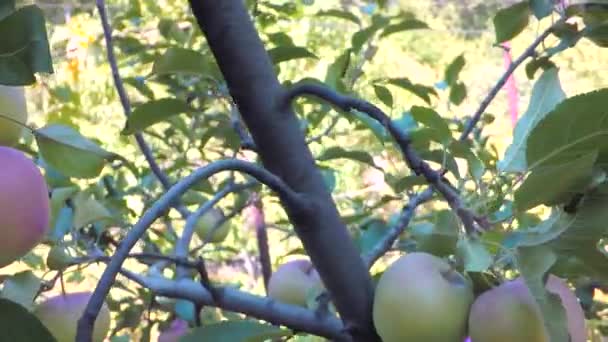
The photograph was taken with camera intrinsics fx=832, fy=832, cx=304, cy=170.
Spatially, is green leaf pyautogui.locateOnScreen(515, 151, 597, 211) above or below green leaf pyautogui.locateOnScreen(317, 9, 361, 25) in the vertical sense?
below

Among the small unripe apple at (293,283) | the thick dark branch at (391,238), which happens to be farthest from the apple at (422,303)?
the small unripe apple at (293,283)

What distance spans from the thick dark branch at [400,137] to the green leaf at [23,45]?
0.14 meters

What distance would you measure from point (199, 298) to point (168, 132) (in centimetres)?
92

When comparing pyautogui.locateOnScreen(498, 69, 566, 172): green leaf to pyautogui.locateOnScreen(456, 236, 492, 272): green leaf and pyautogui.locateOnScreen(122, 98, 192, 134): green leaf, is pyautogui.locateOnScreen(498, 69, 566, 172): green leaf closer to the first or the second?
pyautogui.locateOnScreen(456, 236, 492, 272): green leaf

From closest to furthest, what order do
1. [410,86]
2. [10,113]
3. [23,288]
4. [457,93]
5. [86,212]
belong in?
[10,113] < [23,288] < [86,212] < [410,86] < [457,93]

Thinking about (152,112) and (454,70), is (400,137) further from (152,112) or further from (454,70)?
(454,70)

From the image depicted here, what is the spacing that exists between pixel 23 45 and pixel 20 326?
5.6 inches

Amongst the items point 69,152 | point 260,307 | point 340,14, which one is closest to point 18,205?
point 69,152

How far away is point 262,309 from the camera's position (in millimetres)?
597

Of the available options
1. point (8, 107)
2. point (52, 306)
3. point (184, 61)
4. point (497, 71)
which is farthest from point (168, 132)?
point (497, 71)

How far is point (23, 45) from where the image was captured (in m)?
0.42

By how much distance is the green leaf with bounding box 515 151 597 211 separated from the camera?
0.44 meters

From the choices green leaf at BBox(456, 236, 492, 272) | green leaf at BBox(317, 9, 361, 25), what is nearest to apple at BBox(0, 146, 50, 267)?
green leaf at BBox(456, 236, 492, 272)

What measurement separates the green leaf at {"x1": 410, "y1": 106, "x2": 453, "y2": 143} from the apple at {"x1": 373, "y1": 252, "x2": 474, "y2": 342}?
109mm
